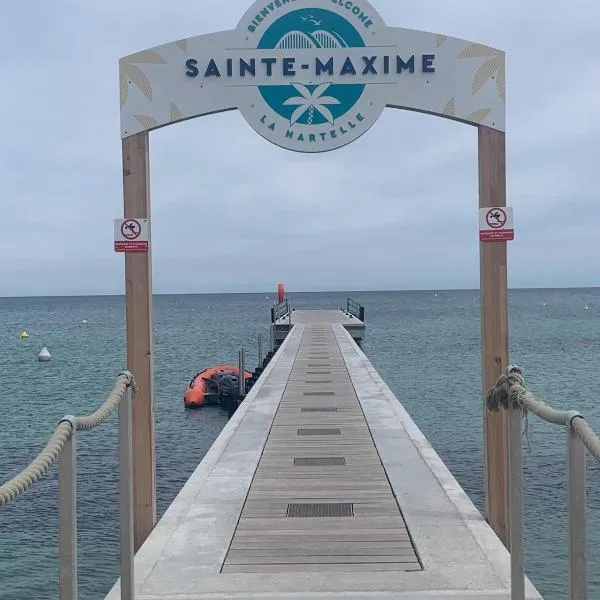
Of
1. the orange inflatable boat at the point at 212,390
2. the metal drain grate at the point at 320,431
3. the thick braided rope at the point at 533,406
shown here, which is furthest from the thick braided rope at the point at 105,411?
the orange inflatable boat at the point at 212,390

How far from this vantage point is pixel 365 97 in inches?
226

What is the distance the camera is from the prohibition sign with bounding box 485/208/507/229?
5688mm

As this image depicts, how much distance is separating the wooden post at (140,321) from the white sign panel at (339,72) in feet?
2.81

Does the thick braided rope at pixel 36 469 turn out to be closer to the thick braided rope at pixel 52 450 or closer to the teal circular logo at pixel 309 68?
the thick braided rope at pixel 52 450

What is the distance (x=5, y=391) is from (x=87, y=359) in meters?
14.6

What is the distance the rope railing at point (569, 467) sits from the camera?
3070 mm

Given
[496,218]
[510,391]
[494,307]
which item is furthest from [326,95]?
[510,391]

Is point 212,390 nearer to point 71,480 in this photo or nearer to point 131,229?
point 131,229

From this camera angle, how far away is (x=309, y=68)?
18.8ft

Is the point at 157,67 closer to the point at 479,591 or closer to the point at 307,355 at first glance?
the point at 479,591

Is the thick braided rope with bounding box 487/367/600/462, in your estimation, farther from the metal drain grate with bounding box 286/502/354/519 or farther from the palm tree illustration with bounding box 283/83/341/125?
the palm tree illustration with bounding box 283/83/341/125

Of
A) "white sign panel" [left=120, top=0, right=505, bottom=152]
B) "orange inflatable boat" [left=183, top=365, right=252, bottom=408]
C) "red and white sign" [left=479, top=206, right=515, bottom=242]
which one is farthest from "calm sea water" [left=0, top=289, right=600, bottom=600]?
"white sign panel" [left=120, top=0, right=505, bottom=152]

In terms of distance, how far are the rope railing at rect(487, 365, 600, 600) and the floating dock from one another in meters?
0.71

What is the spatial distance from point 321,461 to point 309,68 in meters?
4.06
